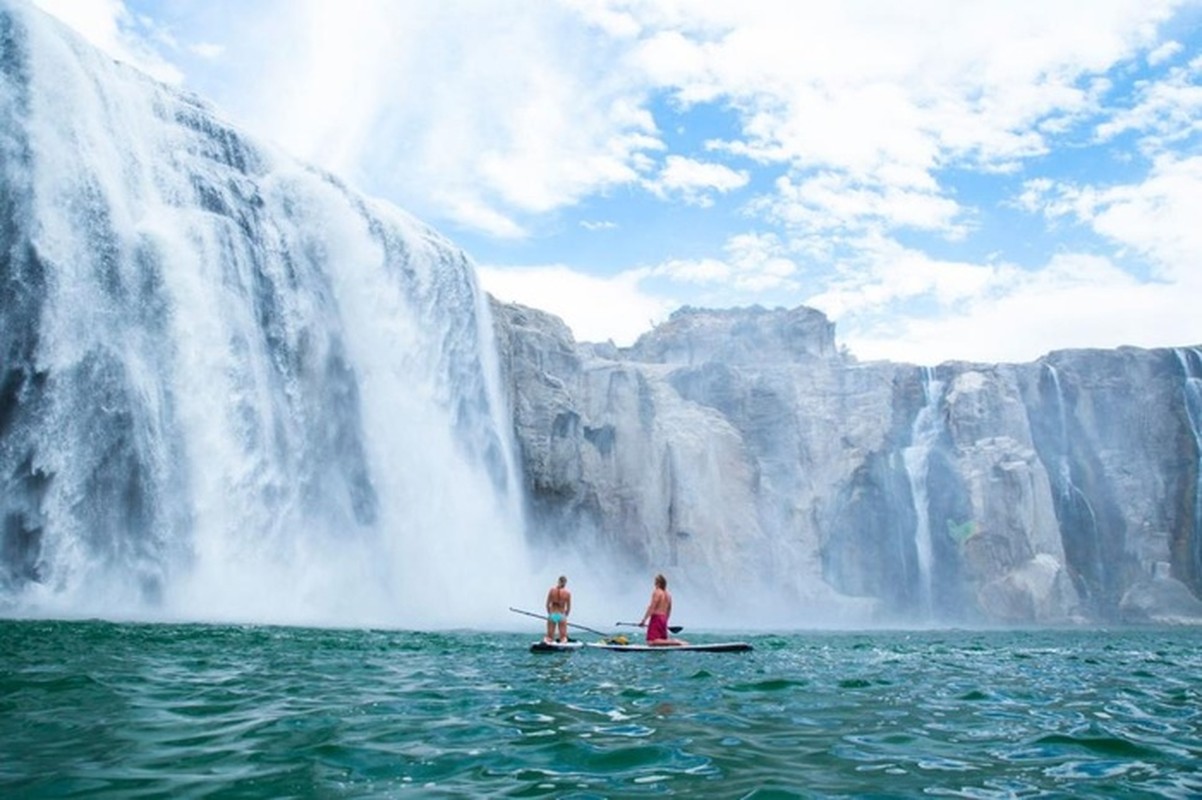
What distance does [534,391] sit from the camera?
43.3 m

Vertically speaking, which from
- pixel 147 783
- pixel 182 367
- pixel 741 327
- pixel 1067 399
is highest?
pixel 741 327

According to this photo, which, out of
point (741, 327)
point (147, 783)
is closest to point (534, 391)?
point (741, 327)

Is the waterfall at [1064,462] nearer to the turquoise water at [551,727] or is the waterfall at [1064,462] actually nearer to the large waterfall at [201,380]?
the large waterfall at [201,380]

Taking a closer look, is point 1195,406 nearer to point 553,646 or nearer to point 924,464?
point 924,464

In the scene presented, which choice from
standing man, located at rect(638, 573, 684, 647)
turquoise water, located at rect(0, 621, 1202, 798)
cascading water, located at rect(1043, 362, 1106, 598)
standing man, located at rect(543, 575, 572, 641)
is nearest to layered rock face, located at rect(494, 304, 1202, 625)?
cascading water, located at rect(1043, 362, 1106, 598)

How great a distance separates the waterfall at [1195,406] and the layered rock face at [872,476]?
118 mm

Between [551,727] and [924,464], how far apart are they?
47141 millimetres

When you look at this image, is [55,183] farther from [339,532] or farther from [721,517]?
[721,517]

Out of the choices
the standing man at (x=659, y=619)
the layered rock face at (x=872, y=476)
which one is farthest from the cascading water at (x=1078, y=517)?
the standing man at (x=659, y=619)

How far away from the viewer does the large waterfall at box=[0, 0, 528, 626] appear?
21891mm

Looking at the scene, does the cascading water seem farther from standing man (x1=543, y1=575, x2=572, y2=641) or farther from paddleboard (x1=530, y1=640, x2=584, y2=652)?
paddleboard (x1=530, y1=640, x2=584, y2=652)

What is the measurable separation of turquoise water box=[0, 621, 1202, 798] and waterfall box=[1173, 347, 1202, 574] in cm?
4425

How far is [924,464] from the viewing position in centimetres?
5138

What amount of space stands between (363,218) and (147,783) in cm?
2955
